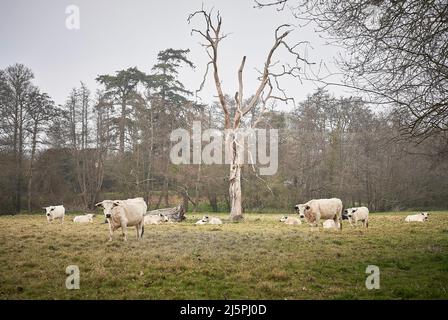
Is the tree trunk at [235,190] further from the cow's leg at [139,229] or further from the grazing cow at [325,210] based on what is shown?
the cow's leg at [139,229]

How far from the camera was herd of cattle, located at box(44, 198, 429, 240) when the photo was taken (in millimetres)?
12047

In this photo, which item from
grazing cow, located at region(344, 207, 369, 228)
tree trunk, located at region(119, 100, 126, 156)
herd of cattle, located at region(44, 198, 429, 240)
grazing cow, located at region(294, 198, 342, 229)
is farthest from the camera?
tree trunk, located at region(119, 100, 126, 156)

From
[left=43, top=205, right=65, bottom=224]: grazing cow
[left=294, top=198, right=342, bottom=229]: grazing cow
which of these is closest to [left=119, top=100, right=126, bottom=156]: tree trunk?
[left=43, top=205, right=65, bottom=224]: grazing cow

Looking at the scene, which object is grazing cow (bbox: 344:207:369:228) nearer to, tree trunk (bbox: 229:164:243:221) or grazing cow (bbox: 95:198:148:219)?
tree trunk (bbox: 229:164:243:221)

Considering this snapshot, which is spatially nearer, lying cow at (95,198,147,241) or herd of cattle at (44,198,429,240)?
lying cow at (95,198,147,241)

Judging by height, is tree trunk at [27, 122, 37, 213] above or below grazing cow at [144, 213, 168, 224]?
above

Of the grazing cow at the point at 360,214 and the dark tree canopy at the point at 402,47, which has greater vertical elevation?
the dark tree canopy at the point at 402,47

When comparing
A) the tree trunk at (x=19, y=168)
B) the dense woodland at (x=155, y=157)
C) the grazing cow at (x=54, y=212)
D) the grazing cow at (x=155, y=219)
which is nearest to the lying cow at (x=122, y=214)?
the grazing cow at (x=155, y=219)

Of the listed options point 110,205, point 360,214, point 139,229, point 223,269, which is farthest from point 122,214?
point 360,214

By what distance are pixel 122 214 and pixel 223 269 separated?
5.97 m

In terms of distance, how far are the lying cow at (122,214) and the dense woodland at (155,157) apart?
19.0 meters

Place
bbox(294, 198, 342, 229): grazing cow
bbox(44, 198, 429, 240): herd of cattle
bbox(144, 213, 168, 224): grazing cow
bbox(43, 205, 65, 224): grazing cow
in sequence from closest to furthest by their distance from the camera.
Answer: bbox(44, 198, 429, 240): herd of cattle
bbox(294, 198, 342, 229): grazing cow
bbox(144, 213, 168, 224): grazing cow
bbox(43, 205, 65, 224): grazing cow

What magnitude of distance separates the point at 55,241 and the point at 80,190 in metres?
27.4

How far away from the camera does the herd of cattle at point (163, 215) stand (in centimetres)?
1205
